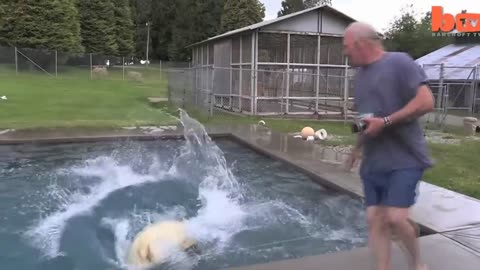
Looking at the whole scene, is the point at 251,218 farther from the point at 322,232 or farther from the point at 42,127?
the point at 42,127

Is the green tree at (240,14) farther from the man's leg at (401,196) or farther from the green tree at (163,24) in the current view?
the man's leg at (401,196)

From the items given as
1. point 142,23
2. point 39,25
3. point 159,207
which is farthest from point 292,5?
point 159,207

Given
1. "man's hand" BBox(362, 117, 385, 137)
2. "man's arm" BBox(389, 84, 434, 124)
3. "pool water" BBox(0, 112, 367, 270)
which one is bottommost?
"pool water" BBox(0, 112, 367, 270)

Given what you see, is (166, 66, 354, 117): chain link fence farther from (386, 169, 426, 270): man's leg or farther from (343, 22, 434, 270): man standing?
(386, 169, 426, 270): man's leg

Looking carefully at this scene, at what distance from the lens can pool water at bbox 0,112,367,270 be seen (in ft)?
16.5

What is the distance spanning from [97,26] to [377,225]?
44984 millimetres

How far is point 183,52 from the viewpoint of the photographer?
6147 centimetres

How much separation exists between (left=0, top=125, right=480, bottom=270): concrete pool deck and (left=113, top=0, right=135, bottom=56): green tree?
1537 inches

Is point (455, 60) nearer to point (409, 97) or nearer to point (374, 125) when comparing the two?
point (409, 97)

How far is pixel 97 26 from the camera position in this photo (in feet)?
147

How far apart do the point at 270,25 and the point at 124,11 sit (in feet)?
122

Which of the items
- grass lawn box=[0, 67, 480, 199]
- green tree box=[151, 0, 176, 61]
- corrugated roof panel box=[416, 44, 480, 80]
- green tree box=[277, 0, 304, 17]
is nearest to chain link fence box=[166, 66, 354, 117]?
grass lawn box=[0, 67, 480, 199]

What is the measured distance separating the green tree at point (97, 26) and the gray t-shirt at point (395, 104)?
44829 millimetres

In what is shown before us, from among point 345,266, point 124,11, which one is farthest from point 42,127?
point 124,11
